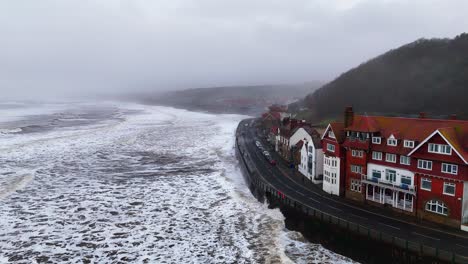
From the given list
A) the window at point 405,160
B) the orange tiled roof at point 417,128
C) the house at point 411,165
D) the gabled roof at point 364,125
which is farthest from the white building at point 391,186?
the gabled roof at point 364,125

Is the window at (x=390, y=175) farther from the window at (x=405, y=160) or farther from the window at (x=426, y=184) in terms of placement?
the window at (x=426, y=184)

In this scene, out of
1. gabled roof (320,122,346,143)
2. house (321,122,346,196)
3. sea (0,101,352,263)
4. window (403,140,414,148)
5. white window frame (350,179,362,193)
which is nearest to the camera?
sea (0,101,352,263)

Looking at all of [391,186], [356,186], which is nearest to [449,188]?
[391,186]

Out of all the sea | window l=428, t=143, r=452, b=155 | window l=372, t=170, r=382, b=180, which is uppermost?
window l=428, t=143, r=452, b=155

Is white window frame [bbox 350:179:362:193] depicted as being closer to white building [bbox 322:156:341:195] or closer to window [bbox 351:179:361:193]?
window [bbox 351:179:361:193]

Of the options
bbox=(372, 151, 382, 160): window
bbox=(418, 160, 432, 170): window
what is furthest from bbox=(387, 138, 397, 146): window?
bbox=(418, 160, 432, 170): window

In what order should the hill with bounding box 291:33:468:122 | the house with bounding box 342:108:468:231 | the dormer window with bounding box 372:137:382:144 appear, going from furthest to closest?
the hill with bounding box 291:33:468:122, the dormer window with bounding box 372:137:382:144, the house with bounding box 342:108:468:231
